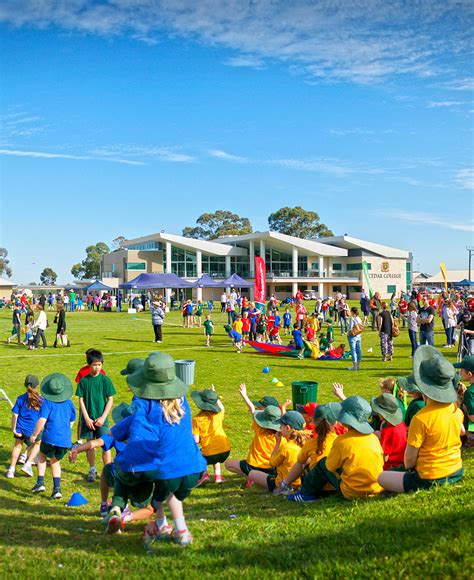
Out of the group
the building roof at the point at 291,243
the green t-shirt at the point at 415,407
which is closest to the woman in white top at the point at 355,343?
the green t-shirt at the point at 415,407

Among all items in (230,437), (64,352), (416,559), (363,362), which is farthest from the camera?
(64,352)

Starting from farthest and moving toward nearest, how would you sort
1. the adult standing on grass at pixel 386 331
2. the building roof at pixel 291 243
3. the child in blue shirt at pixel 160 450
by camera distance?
the building roof at pixel 291 243
the adult standing on grass at pixel 386 331
the child in blue shirt at pixel 160 450

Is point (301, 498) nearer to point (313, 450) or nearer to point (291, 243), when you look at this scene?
point (313, 450)

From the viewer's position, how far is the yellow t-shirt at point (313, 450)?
6.01 m

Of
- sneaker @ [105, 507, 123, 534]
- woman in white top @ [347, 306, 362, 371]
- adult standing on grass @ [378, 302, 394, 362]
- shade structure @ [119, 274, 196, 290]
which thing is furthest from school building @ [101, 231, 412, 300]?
sneaker @ [105, 507, 123, 534]

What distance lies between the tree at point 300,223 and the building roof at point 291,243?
3204 cm

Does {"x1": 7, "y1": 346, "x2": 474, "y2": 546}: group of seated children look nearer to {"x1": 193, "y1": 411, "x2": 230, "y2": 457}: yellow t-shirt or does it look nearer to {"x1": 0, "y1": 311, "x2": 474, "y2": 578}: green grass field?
{"x1": 193, "y1": 411, "x2": 230, "y2": 457}: yellow t-shirt

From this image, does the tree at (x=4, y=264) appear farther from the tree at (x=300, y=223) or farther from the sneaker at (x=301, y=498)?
the sneaker at (x=301, y=498)

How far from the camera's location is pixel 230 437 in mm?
9477

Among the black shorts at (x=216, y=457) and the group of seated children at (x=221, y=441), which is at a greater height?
the group of seated children at (x=221, y=441)

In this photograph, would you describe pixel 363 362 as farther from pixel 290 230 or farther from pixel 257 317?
pixel 290 230

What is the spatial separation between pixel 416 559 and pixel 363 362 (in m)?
14.2

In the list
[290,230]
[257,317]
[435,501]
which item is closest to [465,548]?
[435,501]

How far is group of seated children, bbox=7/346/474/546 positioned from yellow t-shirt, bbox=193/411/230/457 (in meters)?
0.01
